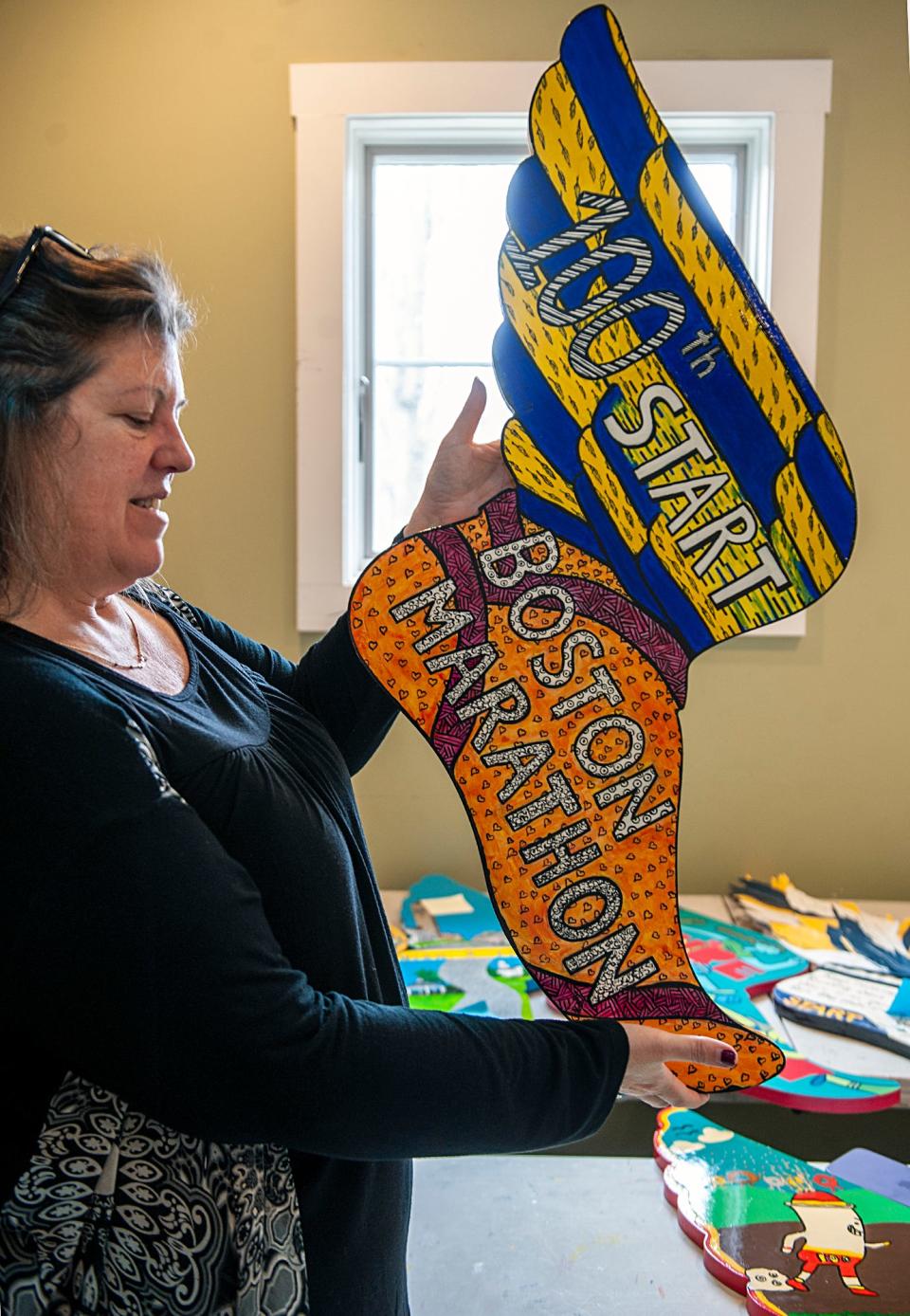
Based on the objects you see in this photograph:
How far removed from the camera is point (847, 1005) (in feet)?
6.05

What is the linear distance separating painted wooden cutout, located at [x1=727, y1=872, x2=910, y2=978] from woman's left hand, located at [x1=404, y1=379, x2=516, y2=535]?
134 cm

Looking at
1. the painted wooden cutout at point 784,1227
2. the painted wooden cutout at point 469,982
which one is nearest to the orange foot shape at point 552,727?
the painted wooden cutout at point 784,1227

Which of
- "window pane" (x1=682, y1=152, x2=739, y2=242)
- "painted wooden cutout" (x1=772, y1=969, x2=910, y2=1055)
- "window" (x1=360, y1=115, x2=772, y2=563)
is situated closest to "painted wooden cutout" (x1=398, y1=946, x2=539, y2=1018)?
"painted wooden cutout" (x1=772, y1=969, x2=910, y2=1055)

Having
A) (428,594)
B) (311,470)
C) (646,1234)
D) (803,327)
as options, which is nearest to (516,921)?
(428,594)

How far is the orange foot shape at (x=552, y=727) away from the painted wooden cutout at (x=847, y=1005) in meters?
0.97

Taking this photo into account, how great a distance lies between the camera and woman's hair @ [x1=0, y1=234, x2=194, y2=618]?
2.54ft

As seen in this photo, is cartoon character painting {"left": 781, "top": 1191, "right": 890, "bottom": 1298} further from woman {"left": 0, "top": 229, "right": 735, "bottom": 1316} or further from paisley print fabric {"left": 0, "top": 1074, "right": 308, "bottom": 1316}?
paisley print fabric {"left": 0, "top": 1074, "right": 308, "bottom": 1316}

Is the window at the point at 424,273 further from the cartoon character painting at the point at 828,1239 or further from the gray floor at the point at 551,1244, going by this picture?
the cartoon character painting at the point at 828,1239

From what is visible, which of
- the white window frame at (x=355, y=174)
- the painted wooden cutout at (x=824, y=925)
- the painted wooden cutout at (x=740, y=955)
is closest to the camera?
the painted wooden cutout at (x=740, y=955)

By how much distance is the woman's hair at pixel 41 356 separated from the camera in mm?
774

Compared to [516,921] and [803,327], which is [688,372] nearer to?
[516,921]

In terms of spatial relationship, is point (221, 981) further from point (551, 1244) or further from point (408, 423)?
point (408, 423)

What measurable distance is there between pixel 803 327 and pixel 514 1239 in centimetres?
183

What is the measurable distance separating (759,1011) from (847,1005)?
14cm
